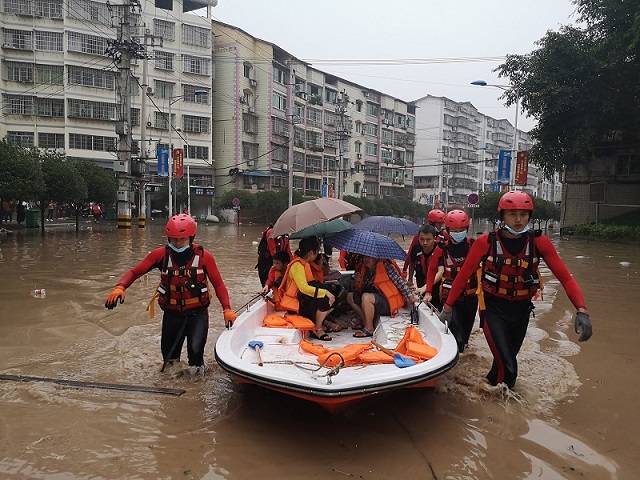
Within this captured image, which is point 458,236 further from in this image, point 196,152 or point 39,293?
point 196,152

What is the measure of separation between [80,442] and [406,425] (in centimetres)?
260

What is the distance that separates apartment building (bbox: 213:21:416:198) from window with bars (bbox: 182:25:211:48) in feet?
7.58

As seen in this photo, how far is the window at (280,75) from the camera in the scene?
1858 inches

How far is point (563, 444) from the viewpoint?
4148 mm

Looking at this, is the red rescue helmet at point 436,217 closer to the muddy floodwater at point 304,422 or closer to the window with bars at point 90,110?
the muddy floodwater at point 304,422

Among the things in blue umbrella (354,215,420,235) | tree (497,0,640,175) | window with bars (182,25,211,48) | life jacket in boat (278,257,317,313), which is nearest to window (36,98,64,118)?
window with bars (182,25,211,48)

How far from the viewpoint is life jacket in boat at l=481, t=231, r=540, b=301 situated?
435 centimetres

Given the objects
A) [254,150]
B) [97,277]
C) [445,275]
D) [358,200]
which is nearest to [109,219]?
[254,150]

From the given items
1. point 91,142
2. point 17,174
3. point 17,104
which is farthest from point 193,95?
point 17,174

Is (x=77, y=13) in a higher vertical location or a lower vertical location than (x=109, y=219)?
higher

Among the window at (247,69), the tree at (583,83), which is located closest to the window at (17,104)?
the window at (247,69)

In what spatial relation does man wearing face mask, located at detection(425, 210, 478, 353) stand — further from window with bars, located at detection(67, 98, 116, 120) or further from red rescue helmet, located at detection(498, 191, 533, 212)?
window with bars, located at detection(67, 98, 116, 120)

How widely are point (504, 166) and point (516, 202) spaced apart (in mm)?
23188

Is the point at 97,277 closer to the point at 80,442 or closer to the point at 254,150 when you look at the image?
the point at 80,442
